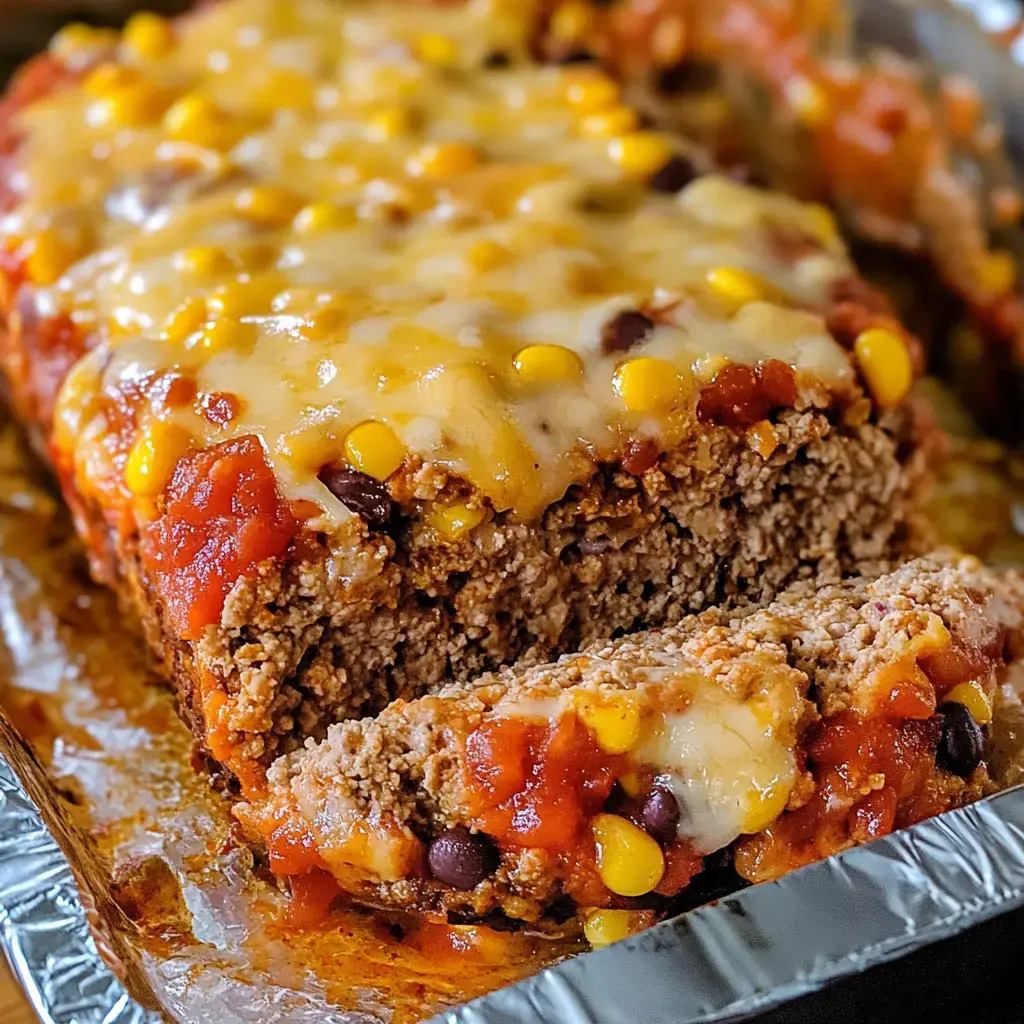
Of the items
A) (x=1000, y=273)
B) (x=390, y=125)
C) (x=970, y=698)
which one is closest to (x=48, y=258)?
(x=390, y=125)

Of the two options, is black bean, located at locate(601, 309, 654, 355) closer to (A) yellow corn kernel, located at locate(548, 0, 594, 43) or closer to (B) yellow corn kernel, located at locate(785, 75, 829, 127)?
(A) yellow corn kernel, located at locate(548, 0, 594, 43)

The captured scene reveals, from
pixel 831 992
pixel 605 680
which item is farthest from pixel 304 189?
pixel 831 992

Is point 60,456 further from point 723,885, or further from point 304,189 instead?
point 723,885

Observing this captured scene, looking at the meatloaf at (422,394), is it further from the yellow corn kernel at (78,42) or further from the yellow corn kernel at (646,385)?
the yellow corn kernel at (78,42)

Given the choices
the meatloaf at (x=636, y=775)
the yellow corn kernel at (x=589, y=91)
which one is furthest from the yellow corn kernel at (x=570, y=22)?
the meatloaf at (x=636, y=775)

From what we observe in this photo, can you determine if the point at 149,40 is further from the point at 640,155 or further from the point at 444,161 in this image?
the point at 640,155

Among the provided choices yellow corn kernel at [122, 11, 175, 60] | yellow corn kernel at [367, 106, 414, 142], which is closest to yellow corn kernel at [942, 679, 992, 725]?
yellow corn kernel at [367, 106, 414, 142]
